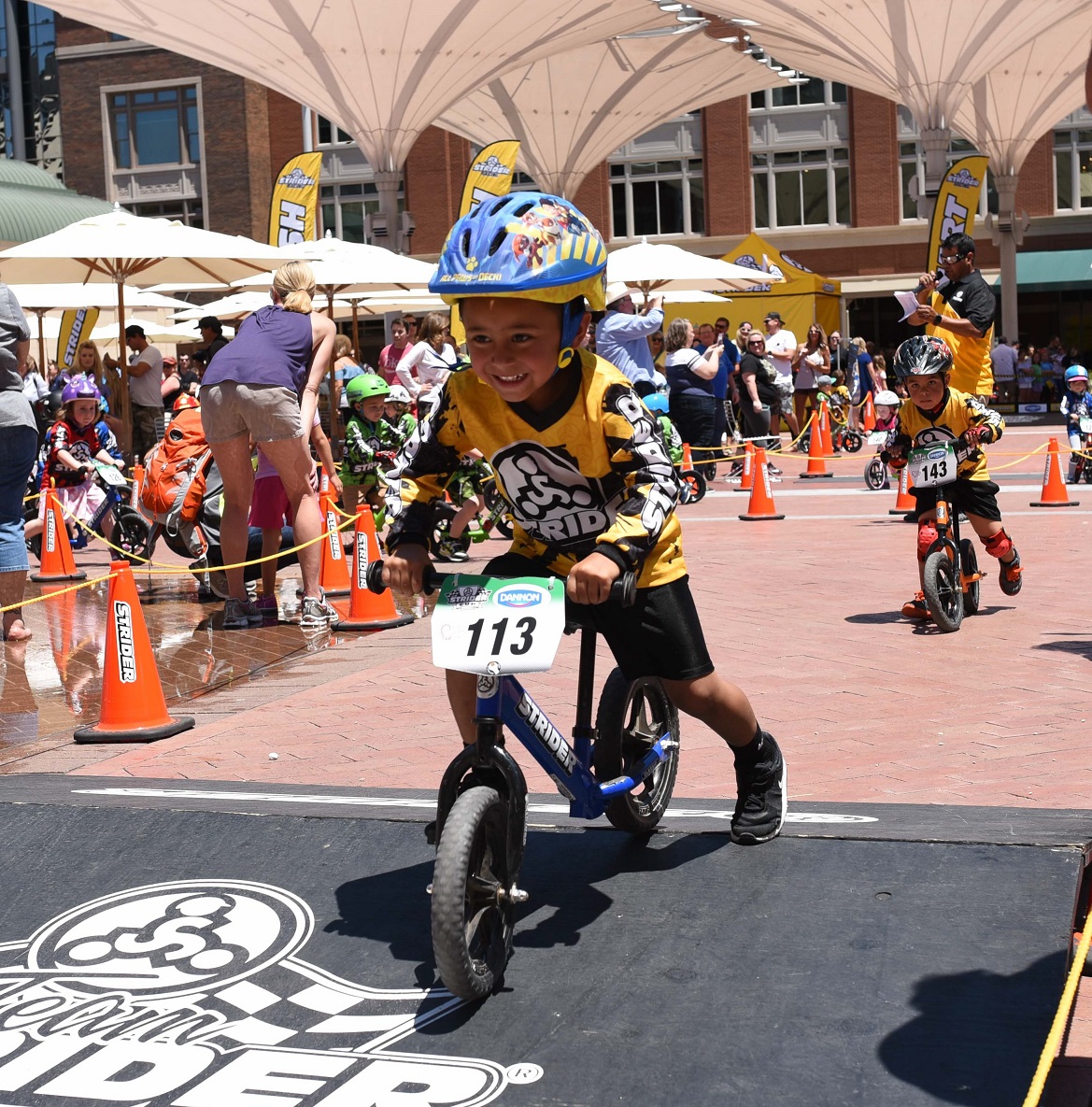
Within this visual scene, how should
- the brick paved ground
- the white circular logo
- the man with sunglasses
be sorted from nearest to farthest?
the white circular logo < the brick paved ground < the man with sunglasses

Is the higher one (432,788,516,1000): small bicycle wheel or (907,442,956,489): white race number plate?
(907,442,956,489): white race number plate

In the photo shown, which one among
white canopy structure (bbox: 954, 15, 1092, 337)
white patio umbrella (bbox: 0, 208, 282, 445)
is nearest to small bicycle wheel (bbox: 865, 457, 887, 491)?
white patio umbrella (bbox: 0, 208, 282, 445)

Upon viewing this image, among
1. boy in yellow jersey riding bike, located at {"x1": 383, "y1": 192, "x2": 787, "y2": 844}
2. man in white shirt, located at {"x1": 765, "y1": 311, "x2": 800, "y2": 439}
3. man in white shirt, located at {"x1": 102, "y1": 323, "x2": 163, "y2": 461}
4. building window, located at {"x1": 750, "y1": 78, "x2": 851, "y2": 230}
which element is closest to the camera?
boy in yellow jersey riding bike, located at {"x1": 383, "y1": 192, "x2": 787, "y2": 844}

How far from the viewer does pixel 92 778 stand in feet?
18.6

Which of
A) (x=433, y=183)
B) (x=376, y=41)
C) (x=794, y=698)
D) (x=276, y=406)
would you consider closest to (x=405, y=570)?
(x=794, y=698)

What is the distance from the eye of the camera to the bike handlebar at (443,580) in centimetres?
344

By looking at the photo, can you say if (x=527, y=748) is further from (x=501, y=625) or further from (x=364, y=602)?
(x=364, y=602)

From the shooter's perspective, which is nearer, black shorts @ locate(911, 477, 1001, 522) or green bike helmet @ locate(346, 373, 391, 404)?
black shorts @ locate(911, 477, 1001, 522)

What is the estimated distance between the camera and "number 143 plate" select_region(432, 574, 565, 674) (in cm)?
337

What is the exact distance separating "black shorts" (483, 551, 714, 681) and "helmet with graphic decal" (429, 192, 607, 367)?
639 millimetres

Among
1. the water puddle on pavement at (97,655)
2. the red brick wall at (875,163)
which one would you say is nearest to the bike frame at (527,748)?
the water puddle on pavement at (97,655)

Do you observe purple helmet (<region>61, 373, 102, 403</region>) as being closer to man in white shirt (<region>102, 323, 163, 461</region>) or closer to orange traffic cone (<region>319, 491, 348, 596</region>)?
orange traffic cone (<region>319, 491, 348, 596</region>)

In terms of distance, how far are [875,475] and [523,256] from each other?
14.3m

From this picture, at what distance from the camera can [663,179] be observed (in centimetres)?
5084
